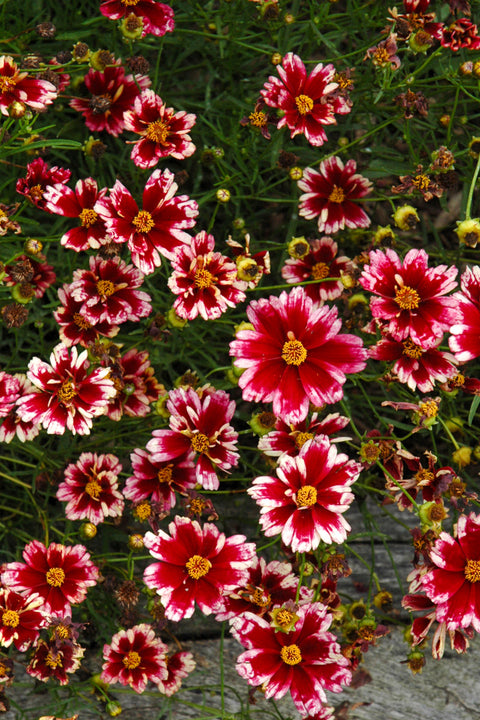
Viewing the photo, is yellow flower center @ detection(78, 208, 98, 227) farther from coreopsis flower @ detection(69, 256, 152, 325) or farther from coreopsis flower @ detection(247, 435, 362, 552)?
coreopsis flower @ detection(247, 435, 362, 552)

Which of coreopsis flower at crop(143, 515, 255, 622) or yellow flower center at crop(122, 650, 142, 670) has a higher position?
coreopsis flower at crop(143, 515, 255, 622)

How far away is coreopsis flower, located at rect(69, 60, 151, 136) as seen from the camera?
7.04 ft

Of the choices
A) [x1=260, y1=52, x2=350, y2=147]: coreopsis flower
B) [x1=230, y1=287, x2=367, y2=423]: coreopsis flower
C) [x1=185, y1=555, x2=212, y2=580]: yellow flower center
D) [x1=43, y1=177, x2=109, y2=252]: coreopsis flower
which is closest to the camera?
[x1=230, y1=287, x2=367, y2=423]: coreopsis flower

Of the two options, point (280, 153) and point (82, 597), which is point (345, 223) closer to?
point (280, 153)

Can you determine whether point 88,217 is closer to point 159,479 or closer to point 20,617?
point 159,479

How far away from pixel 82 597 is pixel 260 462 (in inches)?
30.2

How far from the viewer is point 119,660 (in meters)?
1.93

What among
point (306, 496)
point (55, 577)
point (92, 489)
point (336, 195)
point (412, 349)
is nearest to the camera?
point (306, 496)

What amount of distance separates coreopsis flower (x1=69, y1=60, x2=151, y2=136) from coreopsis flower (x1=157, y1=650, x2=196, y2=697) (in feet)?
A: 4.77

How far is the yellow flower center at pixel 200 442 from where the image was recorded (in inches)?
72.1

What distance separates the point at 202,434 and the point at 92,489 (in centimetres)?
36

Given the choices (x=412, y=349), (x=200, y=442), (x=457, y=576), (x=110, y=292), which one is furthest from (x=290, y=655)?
(x=110, y=292)

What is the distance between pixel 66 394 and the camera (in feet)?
5.77

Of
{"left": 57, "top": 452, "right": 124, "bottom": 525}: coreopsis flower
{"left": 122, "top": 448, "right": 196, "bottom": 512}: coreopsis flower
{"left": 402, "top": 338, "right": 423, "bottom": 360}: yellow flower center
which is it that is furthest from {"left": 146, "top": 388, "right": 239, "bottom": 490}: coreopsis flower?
{"left": 402, "top": 338, "right": 423, "bottom": 360}: yellow flower center
